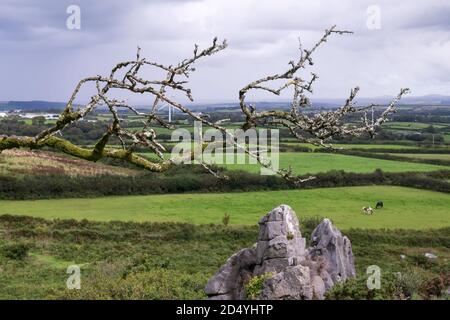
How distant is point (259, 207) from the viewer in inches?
1863

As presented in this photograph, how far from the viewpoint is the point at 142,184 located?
55094 millimetres

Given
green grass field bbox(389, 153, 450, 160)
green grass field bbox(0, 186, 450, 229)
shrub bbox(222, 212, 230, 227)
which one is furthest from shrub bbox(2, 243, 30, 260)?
green grass field bbox(389, 153, 450, 160)

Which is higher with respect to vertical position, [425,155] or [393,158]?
[425,155]

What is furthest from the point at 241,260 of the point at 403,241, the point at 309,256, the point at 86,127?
the point at 86,127

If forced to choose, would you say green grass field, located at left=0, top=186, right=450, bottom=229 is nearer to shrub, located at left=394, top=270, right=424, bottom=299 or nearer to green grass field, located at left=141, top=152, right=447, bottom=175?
green grass field, located at left=141, top=152, right=447, bottom=175

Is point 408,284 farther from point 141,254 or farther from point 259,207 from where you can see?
point 259,207

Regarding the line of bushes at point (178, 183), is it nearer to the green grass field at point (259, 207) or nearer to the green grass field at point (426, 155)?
the green grass field at point (259, 207)

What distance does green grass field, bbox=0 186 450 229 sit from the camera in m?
43.8

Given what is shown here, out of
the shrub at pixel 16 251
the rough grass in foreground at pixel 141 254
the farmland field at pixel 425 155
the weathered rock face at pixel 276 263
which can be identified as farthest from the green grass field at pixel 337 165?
the weathered rock face at pixel 276 263

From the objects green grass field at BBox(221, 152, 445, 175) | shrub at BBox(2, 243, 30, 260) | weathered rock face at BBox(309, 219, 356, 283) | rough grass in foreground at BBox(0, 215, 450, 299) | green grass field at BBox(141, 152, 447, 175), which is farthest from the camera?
green grass field at BBox(221, 152, 445, 175)

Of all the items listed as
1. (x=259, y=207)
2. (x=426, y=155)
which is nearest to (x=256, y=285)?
(x=259, y=207)

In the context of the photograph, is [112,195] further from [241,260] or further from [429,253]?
[241,260]
